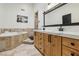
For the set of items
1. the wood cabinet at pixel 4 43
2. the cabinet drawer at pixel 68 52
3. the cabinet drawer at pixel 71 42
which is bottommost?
the wood cabinet at pixel 4 43

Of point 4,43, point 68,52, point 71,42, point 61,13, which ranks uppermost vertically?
point 61,13

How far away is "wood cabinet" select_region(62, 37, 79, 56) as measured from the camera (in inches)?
62.6

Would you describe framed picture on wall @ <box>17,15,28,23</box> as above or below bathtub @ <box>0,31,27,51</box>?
above

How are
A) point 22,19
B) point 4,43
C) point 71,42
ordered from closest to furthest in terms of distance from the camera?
point 71,42, point 4,43, point 22,19

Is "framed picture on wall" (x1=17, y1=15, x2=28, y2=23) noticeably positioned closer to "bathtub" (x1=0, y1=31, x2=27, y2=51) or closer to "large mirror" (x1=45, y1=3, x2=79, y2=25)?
"bathtub" (x1=0, y1=31, x2=27, y2=51)

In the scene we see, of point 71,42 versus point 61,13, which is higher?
point 61,13

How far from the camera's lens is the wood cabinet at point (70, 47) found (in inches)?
62.6

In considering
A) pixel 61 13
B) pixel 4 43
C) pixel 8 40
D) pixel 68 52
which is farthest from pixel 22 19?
pixel 68 52

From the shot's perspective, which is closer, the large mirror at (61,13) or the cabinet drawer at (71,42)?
the cabinet drawer at (71,42)

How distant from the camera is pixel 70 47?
1736mm

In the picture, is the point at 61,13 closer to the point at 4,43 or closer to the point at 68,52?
the point at 68,52

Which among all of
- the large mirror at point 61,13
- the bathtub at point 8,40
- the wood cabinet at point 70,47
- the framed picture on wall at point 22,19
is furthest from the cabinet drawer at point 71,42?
the bathtub at point 8,40

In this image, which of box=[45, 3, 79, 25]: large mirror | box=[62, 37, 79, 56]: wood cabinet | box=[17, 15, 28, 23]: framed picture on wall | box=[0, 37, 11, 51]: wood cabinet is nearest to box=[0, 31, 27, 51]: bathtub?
box=[0, 37, 11, 51]: wood cabinet

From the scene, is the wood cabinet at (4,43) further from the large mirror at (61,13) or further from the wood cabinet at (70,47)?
the wood cabinet at (70,47)
